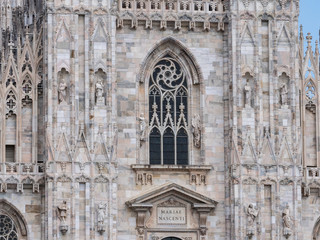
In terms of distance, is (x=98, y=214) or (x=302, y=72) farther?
(x=302, y=72)

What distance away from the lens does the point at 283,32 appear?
41844 millimetres

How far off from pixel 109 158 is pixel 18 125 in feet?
9.65

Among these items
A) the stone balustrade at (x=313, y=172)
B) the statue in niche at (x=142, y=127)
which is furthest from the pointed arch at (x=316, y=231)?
the statue in niche at (x=142, y=127)

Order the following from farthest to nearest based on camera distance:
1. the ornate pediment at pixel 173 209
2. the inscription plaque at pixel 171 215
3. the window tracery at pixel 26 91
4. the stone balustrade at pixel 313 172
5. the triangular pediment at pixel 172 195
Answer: the stone balustrade at pixel 313 172
the window tracery at pixel 26 91
the inscription plaque at pixel 171 215
the ornate pediment at pixel 173 209
the triangular pediment at pixel 172 195

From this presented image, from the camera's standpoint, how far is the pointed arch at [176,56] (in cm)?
4172

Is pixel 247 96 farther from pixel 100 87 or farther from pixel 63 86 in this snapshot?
pixel 63 86

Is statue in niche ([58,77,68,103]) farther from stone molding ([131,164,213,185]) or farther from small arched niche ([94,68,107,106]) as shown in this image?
stone molding ([131,164,213,185])

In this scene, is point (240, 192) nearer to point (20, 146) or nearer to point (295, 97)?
point (295, 97)

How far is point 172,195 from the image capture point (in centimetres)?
4075

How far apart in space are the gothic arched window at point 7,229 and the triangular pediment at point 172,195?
11.3ft

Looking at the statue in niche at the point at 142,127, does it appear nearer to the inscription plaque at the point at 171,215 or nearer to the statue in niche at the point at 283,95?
the inscription plaque at the point at 171,215

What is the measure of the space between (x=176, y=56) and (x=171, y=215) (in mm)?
4904

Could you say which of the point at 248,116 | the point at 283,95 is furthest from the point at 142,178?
the point at 283,95

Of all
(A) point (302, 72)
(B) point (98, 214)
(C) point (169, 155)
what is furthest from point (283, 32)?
(B) point (98, 214)
